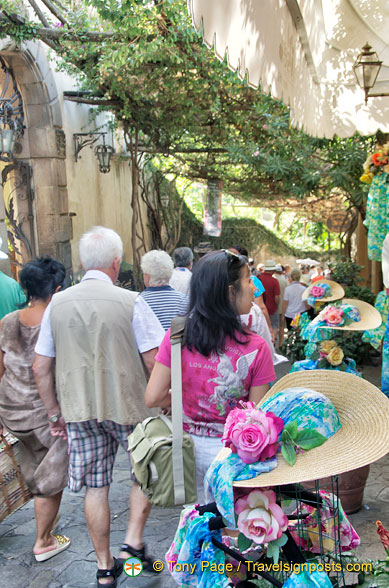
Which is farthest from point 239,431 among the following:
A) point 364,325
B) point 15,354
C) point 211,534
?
point 364,325

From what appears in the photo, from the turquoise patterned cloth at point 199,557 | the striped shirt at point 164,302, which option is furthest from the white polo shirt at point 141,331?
the turquoise patterned cloth at point 199,557

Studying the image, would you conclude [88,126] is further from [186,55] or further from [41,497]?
[41,497]

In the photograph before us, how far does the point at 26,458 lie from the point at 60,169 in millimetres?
7818

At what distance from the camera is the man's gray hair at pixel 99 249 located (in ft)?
10.9

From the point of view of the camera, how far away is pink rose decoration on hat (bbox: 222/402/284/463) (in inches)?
62.6

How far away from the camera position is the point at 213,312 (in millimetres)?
2488

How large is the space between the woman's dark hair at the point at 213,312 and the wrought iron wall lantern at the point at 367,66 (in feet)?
8.68

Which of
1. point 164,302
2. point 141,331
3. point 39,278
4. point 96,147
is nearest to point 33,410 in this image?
point 39,278

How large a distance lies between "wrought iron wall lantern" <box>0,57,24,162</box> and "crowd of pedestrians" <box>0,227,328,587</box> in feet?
16.1

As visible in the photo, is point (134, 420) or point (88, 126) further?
point (88, 126)

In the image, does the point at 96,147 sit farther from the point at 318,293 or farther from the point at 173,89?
the point at 318,293

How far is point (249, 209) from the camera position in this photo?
25.3 m

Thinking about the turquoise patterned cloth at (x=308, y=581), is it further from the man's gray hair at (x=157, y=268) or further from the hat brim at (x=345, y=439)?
the man's gray hair at (x=157, y=268)

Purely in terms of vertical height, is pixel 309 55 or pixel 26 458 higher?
pixel 309 55
